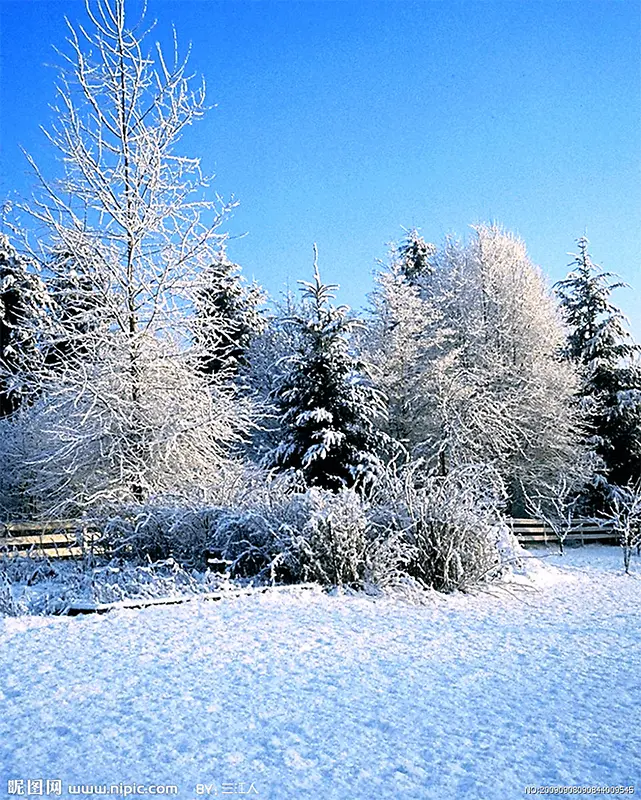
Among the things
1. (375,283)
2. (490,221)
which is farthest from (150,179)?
(490,221)

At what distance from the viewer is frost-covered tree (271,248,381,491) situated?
15477mm

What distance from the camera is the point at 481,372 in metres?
19.4

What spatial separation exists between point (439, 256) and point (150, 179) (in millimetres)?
14844

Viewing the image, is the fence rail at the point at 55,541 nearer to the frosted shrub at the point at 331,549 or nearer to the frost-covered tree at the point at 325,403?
the frosted shrub at the point at 331,549

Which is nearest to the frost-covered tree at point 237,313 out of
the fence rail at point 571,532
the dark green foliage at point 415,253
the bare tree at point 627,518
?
the dark green foliage at point 415,253

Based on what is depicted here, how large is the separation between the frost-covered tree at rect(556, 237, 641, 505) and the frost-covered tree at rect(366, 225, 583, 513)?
2.80 ft

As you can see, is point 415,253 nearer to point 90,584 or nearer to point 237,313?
point 237,313

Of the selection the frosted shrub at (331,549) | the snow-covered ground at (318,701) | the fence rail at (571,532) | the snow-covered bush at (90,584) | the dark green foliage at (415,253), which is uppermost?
the dark green foliage at (415,253)

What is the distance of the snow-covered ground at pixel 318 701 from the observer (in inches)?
132

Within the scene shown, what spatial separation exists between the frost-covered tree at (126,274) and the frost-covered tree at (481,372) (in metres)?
7.27

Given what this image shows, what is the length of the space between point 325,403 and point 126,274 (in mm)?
6022

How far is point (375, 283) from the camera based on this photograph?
2077 centimetres

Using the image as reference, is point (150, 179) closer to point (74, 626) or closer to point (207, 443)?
point (207, 443)

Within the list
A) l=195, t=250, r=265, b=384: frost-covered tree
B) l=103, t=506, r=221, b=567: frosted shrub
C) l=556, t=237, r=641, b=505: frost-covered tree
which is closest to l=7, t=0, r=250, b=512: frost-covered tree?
l=103, t=506, r=221, b=567: frosted shrub
